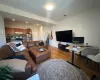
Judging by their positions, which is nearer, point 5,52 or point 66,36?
point 5,52

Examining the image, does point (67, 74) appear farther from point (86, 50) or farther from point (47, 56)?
point (47, 56)

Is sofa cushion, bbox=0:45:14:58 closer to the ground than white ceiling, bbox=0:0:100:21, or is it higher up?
closer to the ground

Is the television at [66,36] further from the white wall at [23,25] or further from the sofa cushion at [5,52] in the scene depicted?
the white wall at [23,25]

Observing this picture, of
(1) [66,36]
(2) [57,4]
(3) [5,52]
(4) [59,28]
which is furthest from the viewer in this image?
(4) [59,28]

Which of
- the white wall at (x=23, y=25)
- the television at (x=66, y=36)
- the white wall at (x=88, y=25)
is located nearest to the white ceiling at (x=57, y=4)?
the white wall at (x=88, y=25)

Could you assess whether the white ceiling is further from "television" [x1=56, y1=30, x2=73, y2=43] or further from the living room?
"television" [x1=56, y1=30, x2=73, y2=43]

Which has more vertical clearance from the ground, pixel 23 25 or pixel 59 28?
pixel 23 25

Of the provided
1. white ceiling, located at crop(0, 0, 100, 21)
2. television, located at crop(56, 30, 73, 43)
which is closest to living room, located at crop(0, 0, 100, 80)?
white ceiling, located at crop(0, 0, 100, 21)

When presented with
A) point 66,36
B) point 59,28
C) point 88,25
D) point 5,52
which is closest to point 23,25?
point 59,28

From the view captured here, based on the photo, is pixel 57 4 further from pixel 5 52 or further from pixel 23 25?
pixel 23 25

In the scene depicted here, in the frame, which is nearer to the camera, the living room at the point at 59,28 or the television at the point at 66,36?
the living room at the point at 59,28

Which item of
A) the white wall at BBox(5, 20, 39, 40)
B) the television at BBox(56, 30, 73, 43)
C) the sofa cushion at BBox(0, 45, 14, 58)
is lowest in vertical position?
the sofa cushion at BBox(0, 45, 14, 58)

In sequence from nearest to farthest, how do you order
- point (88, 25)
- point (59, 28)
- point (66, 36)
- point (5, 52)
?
point (5, 52), point (88, 25), point (66, 36), point (59, 28)

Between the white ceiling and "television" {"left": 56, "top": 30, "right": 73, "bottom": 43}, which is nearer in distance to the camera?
the white ceiling
